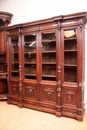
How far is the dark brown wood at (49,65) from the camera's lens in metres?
2.54

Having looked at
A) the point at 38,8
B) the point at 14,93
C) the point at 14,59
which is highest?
the point at 38,8

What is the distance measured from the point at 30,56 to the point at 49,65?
61 cm

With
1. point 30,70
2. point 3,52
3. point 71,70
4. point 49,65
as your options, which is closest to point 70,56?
point 71,70

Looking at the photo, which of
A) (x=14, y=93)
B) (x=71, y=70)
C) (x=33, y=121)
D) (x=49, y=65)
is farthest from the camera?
(x=14, y=93)

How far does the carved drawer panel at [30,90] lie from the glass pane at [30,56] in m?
0.23

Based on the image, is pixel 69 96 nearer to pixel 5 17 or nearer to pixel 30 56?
pixel 30 56

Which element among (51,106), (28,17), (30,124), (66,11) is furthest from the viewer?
(28,17)

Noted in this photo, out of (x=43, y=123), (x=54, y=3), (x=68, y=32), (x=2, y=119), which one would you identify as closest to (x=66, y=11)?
(x=54, y=3)

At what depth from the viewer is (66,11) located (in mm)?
3029

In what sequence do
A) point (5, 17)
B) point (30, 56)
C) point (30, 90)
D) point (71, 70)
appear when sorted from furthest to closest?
point (5, 17), point (30, 56), point (30, 90), point (71, 70)

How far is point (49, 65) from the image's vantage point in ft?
9.80

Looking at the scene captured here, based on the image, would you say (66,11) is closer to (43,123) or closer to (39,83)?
(39,83)

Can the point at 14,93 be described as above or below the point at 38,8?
below

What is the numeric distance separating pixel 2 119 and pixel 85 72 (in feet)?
7.06
